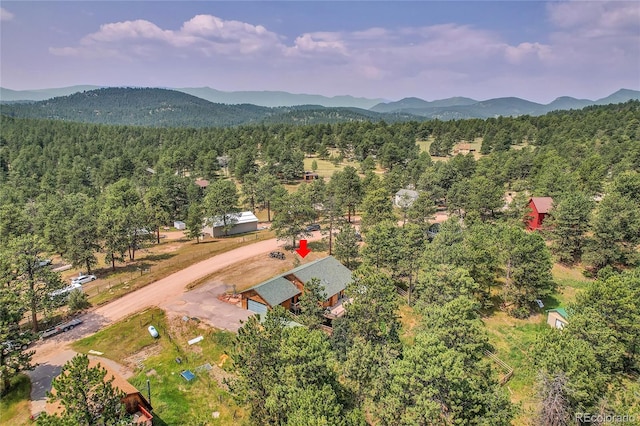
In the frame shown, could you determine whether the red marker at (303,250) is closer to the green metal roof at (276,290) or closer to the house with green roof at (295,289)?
the house with green roof at (295,289)

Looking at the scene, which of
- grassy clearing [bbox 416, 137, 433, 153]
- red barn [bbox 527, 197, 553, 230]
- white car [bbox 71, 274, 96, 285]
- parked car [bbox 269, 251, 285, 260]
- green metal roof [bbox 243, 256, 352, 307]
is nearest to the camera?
green metal roof [bbox 243, 256, 352, 307]

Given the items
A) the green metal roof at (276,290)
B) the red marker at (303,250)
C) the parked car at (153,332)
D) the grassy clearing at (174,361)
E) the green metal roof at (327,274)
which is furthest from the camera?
the red marker at (303,250)

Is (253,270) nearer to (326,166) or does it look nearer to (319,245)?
(319,245)

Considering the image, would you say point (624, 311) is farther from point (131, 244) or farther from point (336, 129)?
point (336, 129)

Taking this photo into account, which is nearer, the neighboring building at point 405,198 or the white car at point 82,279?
the white car at point 82,279

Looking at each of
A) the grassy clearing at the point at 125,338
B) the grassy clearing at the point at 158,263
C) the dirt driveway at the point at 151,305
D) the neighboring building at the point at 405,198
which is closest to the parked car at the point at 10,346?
the dirt driveway at the point at 151,305

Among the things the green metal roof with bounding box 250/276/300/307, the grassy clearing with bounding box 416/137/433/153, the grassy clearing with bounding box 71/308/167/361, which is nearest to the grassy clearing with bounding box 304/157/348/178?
the grassy clearing with bounding box 416/137/433/153

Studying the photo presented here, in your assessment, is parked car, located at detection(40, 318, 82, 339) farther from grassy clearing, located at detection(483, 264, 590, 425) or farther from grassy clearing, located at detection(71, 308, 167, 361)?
grassy clearing, located at detection(483, 264, 590, 425)
